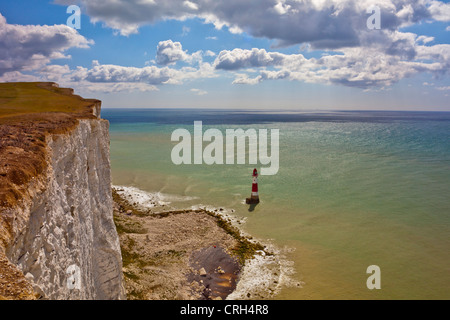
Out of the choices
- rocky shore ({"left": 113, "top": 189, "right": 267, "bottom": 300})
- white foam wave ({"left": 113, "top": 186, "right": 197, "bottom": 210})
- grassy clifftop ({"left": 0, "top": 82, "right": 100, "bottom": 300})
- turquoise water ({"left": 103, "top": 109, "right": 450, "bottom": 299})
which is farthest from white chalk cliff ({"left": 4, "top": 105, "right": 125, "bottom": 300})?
white foam wave ({"left": 113, "top": 186, "right": 197, "bottom": 210})

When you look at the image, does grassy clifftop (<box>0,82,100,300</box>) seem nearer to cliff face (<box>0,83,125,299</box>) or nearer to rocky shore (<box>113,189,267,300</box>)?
cliff face (<box>0,83,125,299</box>)

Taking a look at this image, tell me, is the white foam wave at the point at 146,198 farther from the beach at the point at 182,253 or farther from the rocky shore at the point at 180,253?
the rocky shore at the point at 180,253

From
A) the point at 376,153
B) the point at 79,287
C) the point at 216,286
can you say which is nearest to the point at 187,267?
the point at 216,286

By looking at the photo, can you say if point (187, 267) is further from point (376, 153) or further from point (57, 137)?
point (376, 153)

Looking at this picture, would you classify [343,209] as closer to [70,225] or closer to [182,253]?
[182,253]

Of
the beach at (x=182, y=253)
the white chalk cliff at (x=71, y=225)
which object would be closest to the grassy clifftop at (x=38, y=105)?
the white chalk cliff at (x=71, y=225)

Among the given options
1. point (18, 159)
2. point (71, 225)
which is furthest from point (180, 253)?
point (18, 159)
